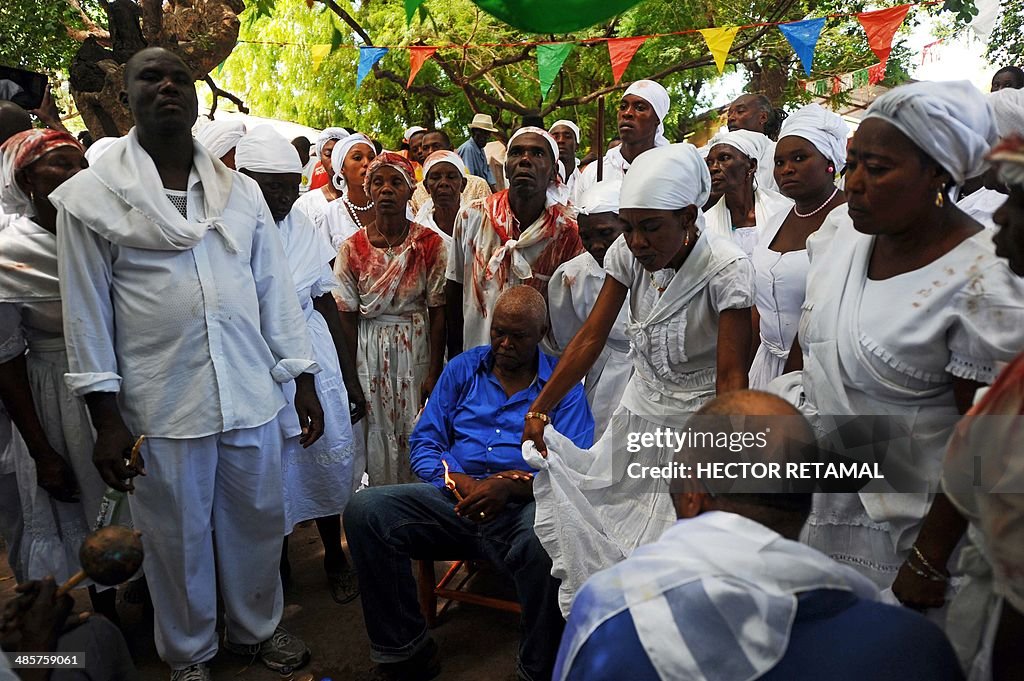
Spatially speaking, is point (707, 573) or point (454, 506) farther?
point (454, 506)

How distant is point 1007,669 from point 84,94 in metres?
8.14

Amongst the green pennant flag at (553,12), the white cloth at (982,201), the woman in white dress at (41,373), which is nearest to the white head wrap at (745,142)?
the white cloth at (982,201)

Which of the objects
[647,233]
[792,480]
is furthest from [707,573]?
[647,233]

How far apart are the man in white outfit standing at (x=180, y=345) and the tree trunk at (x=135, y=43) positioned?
199 inches

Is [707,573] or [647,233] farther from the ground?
[647,233]

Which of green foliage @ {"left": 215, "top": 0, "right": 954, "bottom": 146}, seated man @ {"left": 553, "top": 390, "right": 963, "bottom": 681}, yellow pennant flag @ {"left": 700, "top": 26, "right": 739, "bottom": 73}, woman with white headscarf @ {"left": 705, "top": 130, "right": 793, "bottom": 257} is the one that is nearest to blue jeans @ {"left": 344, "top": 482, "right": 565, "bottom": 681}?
seated man @ {"left": 553, "top": 390, "right": 963, "bottom": 681}

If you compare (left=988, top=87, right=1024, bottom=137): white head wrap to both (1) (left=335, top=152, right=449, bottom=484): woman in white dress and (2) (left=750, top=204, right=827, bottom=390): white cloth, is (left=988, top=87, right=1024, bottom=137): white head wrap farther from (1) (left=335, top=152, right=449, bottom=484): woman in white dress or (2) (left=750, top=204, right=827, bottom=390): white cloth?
(1) (left=335, top=152, right=449, bottom=484): woman in white dress

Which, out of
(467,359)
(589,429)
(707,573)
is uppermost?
(707,573)

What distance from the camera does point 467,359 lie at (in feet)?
11.5

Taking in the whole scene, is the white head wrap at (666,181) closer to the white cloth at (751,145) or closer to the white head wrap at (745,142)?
the white cloth at (751,145)

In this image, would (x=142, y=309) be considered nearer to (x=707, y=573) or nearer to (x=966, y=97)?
(x=707, y=573)

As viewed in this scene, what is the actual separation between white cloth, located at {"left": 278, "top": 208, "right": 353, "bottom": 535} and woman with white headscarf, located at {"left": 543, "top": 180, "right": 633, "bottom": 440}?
3.54 ft

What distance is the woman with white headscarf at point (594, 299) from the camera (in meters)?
3.79

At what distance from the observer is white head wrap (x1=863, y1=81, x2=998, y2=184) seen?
1.83 meters
